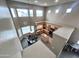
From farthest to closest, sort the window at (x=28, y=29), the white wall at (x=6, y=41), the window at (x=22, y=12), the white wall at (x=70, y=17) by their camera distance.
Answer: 1. the window at (x=28, y=29)
2. the window at (x=22, y=12)
3. the white wall at (x=70, y=17)
4. the white wall at (x=6, y=41)

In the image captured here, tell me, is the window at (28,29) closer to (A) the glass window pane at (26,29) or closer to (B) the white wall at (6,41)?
(A) the glass window pane at (26,29)

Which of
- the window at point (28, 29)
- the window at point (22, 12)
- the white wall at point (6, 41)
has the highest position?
the window at point (22, 12)

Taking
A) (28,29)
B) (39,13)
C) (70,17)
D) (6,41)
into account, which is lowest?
(28,29)

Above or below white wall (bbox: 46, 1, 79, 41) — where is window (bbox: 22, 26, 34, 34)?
below

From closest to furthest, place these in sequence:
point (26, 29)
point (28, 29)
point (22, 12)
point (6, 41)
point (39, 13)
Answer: point (6, 41)
point (22, 12)
point (26, 29)
point (28, 29)
point (39, 13)

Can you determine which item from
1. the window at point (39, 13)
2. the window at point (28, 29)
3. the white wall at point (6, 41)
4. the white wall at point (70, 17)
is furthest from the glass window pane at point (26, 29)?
the white wall at point (6, 41)

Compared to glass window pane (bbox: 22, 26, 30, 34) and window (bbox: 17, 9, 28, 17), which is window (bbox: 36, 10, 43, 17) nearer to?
window (bbox: 17, 9, 28, 17)

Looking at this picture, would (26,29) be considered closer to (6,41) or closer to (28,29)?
(28,29)

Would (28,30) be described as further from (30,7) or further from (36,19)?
(30,7)

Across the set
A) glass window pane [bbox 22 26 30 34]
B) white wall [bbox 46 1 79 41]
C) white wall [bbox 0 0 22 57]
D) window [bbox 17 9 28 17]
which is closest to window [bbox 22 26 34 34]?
glass window pane [bbox 22 26 30 34]

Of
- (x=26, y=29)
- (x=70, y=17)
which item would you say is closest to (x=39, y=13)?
(x=26, y=29)

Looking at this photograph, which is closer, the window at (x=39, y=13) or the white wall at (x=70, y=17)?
the white wall at (x=70, y=17)

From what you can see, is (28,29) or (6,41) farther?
(28,29)

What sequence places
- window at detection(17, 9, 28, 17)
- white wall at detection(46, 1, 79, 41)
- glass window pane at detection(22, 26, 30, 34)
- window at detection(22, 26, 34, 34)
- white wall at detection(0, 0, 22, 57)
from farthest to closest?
window at detection(22, 26, 34, 34) < glass window pane at detection(22, 26, 30, 34) < window at detection(17, 9, 28, 17) < white wall at detection(46, 1, 79, 41) < white wall at detection(0, 0, 22, 57)
